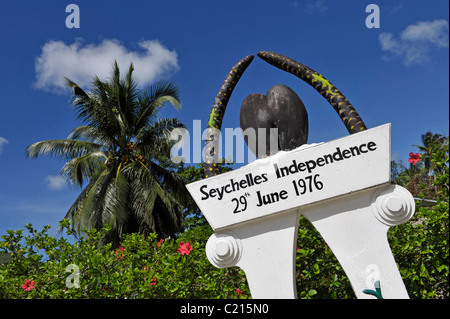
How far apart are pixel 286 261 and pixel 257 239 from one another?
0.30m

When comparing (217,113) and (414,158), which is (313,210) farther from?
(414,158)

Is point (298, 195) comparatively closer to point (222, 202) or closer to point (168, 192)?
point (222, 202)

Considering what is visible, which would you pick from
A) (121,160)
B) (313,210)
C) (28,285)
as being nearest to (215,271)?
(313,210)

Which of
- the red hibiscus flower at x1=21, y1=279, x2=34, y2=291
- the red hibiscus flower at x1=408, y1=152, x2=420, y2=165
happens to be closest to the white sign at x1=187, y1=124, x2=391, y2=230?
the red hibiscus flower at x1=408, y1=152, x2=420, y2=165

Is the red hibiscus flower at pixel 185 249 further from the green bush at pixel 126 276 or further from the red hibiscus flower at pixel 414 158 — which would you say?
the red hibiscus flower at pixel 414 158

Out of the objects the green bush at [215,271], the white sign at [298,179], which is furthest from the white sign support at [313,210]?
the green bush at [215,271]

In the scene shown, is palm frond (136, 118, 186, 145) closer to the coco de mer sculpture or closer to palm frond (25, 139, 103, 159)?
palm frond (25, 139, 103, 159)

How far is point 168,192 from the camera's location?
16.2 meters

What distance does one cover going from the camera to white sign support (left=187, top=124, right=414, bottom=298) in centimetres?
332

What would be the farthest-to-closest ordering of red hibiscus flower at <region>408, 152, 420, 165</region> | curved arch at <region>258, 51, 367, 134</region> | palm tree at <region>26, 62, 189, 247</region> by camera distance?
palm tree at <region>26, 62, 189, 247</region>, red hibiscus flower at <region>408, 152, 420, 165</region>, curved arch at <region>258, 51, 367, 134</region>

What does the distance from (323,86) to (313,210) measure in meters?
1.35

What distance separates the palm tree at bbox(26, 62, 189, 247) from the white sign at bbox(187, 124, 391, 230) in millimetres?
10672

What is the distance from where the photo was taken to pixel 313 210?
3.52m

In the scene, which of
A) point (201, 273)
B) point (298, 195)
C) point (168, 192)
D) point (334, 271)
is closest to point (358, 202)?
point (298, 195)
